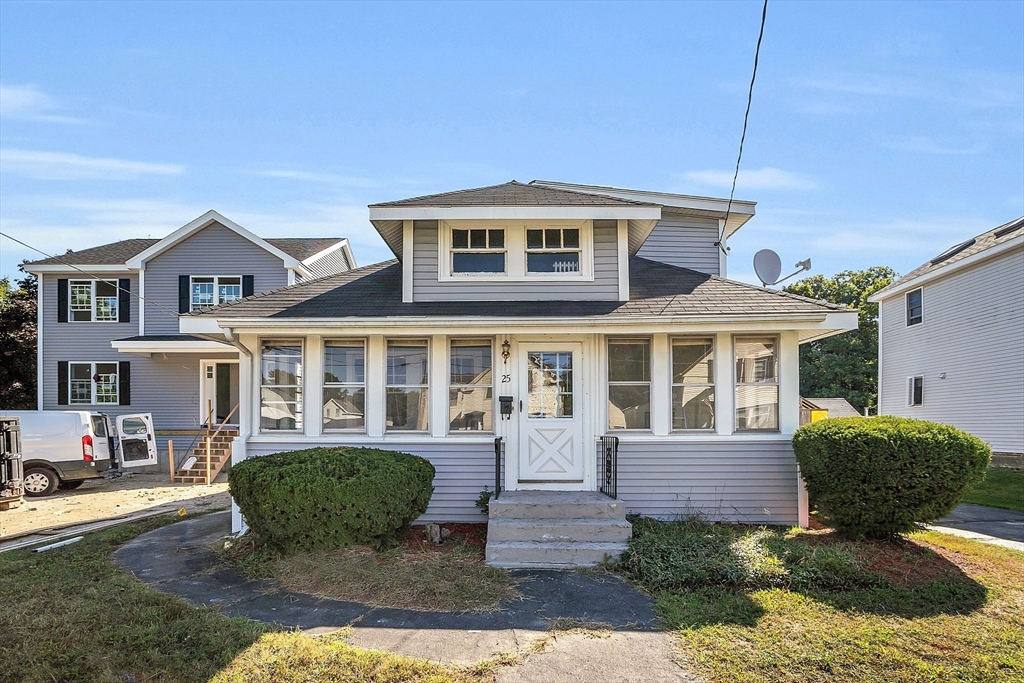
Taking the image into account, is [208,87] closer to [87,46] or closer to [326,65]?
[87,46]

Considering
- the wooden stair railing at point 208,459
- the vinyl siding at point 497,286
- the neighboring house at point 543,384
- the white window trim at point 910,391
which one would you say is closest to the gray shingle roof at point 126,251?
the wooden stair railing at point 208,459

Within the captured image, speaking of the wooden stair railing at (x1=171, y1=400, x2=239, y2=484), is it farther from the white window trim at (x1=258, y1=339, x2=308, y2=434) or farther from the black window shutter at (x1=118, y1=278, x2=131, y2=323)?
the white window trim at (x1=258, y1=339, x2=308, y2=434)

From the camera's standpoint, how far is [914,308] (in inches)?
794

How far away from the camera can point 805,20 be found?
20.2 feet

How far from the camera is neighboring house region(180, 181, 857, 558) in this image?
321 inches

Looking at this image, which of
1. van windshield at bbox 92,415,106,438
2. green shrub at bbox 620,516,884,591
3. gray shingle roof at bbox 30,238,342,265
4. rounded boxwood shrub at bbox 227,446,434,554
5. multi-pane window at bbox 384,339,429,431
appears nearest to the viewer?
green shrub at bbox 620,516,884,591

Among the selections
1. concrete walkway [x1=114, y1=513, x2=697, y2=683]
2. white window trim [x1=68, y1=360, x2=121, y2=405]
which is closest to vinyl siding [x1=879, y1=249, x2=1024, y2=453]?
concrete walkway [x1=114, y1=513, x2=697, y2=683]

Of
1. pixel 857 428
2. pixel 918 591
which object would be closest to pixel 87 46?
pixel 857 428

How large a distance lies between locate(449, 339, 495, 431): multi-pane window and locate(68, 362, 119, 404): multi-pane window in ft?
46.8

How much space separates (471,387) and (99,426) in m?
9.90

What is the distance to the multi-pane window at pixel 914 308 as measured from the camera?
64.7 feet

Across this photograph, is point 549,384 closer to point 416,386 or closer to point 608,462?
point 608,462

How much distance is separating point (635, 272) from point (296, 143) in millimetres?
6372

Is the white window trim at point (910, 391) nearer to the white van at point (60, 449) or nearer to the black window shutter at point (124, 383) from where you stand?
the white van at point (60, 449)
